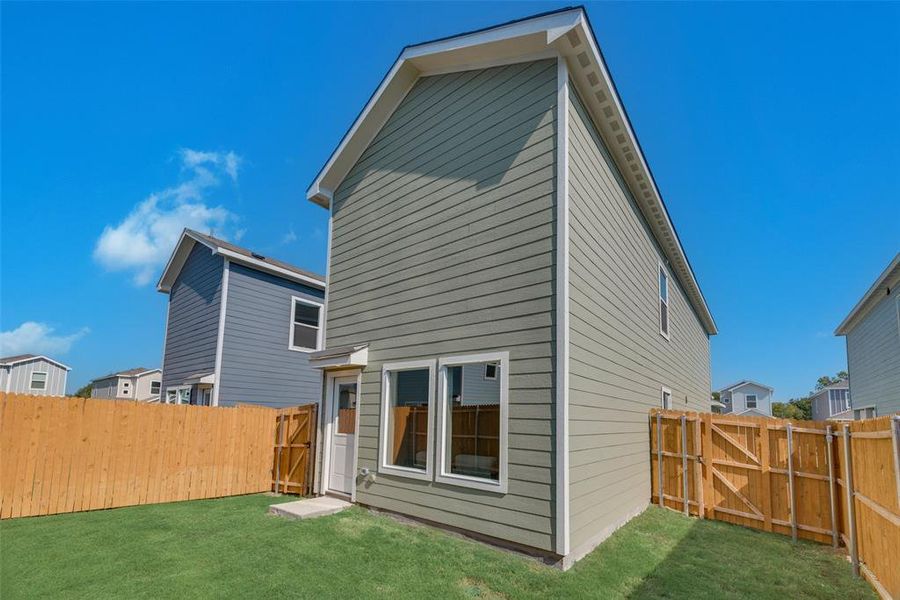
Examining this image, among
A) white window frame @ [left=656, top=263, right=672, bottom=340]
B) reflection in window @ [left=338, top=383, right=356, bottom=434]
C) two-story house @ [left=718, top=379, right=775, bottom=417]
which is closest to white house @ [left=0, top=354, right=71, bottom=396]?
reflection in window @ [left=338, top=383, right=356, bottom=434]

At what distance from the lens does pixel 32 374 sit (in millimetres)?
33594

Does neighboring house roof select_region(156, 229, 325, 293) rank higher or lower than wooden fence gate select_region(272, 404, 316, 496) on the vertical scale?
higher

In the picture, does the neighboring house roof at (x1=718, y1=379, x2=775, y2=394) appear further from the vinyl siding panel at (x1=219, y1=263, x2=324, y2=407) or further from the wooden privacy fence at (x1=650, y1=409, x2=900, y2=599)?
the vinyl siding panel at (x1=219, y1=263, x2=324, y2=407)

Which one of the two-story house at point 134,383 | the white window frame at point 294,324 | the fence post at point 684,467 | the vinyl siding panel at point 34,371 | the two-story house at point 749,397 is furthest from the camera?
the two-story house at point 749,397

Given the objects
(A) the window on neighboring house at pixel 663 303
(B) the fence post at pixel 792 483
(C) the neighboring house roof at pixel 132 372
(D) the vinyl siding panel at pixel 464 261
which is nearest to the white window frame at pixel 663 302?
(A) the window on neighboring house at pixel 663 303

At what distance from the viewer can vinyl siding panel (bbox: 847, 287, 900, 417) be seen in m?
13.9

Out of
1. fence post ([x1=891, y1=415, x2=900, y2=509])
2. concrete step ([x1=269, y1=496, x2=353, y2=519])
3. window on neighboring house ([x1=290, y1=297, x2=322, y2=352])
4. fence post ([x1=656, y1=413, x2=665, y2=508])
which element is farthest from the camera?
window on neighboring house ([x1=290, y1=297, x2=322, y2=352])

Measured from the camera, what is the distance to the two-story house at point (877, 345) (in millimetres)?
13594

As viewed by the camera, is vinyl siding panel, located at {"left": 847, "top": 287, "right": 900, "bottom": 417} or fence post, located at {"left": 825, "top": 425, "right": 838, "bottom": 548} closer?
fence post, located at {"left": 825, "top": 425, "right": 838, "bottom": 548}

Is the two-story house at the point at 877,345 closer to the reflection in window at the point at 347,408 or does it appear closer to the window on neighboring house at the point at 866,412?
the window on neighboring house at the point at 866,412

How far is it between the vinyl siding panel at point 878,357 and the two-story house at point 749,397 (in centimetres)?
2630

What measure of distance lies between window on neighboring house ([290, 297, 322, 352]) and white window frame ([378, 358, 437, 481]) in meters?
7.42

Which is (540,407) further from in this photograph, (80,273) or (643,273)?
(80,273)

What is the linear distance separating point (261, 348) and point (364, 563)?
9239 mm
